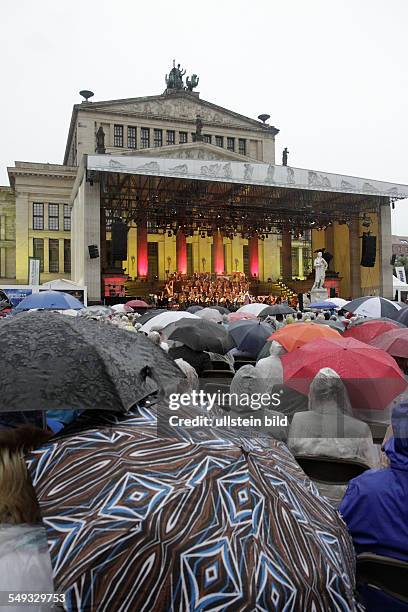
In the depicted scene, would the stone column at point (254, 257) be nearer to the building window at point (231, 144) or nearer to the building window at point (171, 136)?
the building window at point (231, 144)

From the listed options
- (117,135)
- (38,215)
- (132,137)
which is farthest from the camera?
(38,215)

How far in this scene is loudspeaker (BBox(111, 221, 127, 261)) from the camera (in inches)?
1111

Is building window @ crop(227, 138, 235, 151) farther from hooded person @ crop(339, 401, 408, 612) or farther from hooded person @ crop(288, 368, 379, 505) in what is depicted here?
hooded person @ crop(339, 401, 408, 612)

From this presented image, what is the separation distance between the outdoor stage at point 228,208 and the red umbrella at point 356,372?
2298 cm

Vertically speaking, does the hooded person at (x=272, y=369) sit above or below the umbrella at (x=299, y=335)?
below

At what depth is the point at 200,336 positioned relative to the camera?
7066 millimetres

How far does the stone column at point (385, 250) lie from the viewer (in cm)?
3569

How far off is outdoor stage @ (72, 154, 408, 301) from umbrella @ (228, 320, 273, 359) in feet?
63.1

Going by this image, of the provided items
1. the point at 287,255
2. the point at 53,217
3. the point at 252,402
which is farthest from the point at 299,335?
the point at 53,217

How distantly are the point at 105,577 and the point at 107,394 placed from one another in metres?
0.71

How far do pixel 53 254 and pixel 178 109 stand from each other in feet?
59.9

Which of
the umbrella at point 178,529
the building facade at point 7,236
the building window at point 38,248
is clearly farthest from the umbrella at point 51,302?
the building facade at point 7,236

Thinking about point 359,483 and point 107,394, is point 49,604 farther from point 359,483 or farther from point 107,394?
point 359,483

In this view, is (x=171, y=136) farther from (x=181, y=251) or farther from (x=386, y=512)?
(x=386, y=512)
